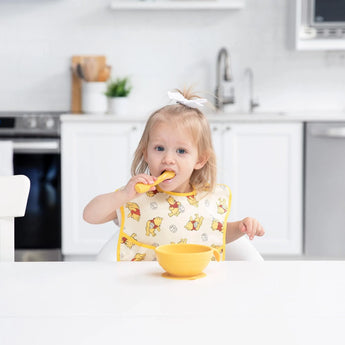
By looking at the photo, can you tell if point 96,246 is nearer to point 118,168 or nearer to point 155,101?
point 118,168

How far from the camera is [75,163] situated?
3271 mm

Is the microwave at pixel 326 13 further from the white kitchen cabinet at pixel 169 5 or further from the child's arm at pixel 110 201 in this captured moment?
the child's arm at pixel 110 201

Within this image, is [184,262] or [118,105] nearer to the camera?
[184,262]

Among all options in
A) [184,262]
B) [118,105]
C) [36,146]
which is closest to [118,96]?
[118,105]

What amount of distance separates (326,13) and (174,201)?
2.34 m

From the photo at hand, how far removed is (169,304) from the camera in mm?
831

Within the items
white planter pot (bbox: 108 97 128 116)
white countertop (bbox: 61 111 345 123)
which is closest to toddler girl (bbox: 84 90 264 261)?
white countertop (bbox: 61 111 345 123)

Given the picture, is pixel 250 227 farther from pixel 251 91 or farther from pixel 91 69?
pixel 251 91

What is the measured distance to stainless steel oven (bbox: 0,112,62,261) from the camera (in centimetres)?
319

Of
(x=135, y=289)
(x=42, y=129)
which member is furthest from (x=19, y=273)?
(x=42, y=129)

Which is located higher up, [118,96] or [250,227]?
[118,96]

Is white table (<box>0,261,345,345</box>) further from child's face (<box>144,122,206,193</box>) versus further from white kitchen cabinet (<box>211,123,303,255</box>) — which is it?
white kitchen cabinet (<box>211,123,303,255</box>)

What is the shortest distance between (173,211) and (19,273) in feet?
1.84

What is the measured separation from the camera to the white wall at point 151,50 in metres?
3.79
